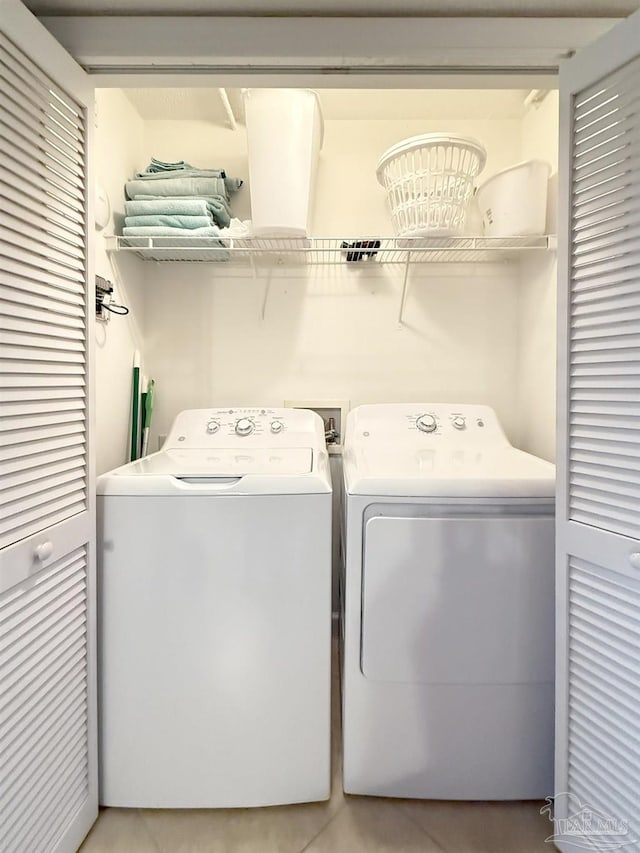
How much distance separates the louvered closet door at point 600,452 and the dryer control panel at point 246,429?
34.5 inches

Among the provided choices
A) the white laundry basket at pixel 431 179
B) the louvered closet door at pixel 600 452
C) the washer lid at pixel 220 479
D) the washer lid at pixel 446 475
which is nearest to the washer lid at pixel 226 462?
the washer lid at pixel 220 479

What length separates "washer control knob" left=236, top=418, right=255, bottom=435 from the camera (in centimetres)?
175

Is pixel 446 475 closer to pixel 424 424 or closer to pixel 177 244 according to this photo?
pixel 424 424

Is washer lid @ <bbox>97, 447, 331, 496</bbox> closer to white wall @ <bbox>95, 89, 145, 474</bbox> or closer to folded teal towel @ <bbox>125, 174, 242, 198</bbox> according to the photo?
white wall @ <bbox>95, 89, 145, 474</bbox>

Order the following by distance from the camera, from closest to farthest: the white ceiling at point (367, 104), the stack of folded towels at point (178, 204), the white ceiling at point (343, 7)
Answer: the white ceiling at point (343, 7), the stack of folded towels at point (178, 204), the white ceiling at point (367, 104)

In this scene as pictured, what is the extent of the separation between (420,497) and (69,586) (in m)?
0.88

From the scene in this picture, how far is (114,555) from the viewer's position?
1.26 meters

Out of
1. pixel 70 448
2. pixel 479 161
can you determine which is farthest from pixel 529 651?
pixel 479 161

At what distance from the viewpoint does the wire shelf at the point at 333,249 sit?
173 cm

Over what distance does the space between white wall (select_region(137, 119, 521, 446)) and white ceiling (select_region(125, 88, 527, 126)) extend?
49 millimetres

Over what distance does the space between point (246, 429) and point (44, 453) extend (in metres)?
0.79

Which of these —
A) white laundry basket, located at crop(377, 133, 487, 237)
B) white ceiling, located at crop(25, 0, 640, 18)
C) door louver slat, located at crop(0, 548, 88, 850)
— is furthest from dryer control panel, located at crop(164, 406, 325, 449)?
white ceiling, located at crop(25, 0, 640, 18)

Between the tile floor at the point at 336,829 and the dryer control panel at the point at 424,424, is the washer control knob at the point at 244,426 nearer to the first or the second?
the dryer control panel at the point at 424,424

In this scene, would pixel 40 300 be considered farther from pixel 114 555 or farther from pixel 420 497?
pixel 420 497
